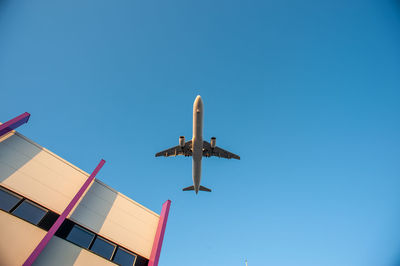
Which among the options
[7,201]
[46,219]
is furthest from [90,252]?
[7,201]

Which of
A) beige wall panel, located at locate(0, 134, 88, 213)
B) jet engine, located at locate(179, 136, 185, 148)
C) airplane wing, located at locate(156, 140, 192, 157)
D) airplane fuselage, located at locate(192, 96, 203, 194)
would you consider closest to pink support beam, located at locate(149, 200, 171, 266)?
beige wall panel, located at locate(0, 134, 88, 213)

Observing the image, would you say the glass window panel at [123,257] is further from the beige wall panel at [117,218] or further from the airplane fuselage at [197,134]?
the airplane fuselage at [197,134]

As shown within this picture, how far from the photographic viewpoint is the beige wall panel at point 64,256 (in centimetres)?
1351

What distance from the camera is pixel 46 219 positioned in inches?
588

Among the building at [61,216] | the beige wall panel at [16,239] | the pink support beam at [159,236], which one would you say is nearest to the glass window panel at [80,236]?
the building at [61,216]

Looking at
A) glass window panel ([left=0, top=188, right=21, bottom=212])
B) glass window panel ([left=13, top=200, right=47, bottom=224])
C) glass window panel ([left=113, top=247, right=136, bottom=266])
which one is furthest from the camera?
glass window panel ([left=113, top=247, right=136, bottom=266])

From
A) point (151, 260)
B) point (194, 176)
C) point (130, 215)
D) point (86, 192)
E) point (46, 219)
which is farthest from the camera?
point (194, 176)

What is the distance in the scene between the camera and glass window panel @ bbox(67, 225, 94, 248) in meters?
15.3

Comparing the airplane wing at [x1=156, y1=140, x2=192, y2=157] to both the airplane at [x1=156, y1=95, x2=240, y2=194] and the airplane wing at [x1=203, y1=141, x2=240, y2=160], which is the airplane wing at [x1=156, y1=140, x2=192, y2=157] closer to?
the airplane at [x1=156, y1=95, x2=240, y2=194]

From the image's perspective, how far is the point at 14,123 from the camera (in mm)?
17859

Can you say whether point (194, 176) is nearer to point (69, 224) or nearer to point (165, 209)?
point (165, 209)

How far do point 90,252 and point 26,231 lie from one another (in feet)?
16.5

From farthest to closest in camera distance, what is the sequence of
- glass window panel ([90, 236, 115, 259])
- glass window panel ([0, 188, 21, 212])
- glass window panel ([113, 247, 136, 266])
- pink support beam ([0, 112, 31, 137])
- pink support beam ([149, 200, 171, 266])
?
pink support beam ([149, 200, 171, 266]) < pink support beam ([0, 112, 31, 137]) < glass window panel ([113, 247, 136, 266]) < glass window panel ([90, 236, 115, 259]) < glass window panel ([0, 188, 21, 212])

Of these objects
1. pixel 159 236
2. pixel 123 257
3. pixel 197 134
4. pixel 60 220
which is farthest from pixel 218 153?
pixel 60 220
